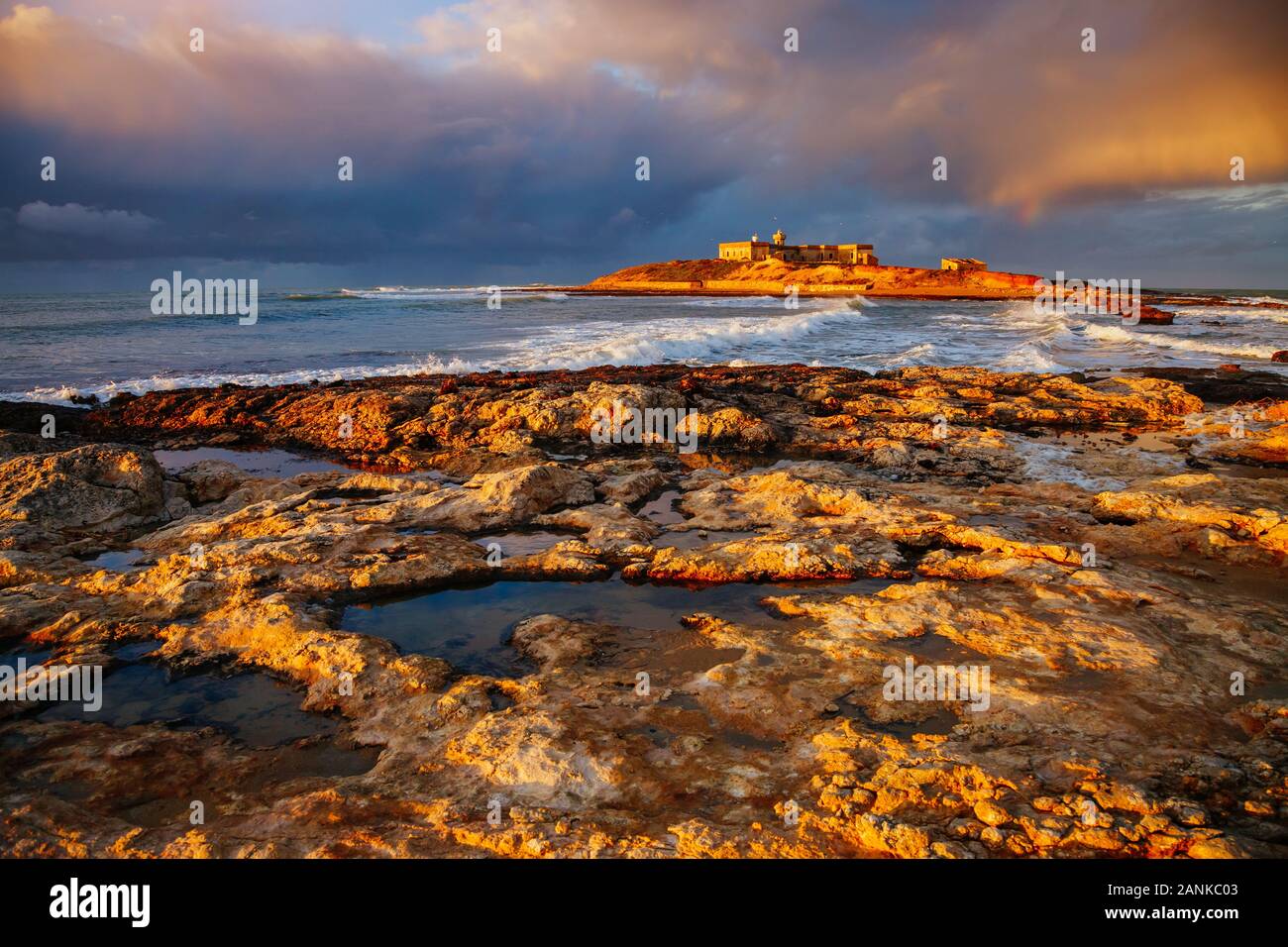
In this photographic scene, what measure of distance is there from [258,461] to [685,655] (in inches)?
430

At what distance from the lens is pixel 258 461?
13.0m

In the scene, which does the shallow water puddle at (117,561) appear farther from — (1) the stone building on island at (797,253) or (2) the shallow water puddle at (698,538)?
(1) the stone building on island at (797,253)

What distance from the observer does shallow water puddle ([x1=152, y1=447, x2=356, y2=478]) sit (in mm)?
12266

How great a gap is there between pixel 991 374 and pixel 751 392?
776 cm

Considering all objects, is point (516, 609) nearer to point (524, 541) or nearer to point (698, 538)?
point (524, 541)

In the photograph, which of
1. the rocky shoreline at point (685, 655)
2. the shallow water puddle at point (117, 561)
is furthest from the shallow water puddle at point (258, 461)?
the shallow water puddle at point (117, 561)

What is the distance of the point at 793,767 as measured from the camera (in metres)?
4.04

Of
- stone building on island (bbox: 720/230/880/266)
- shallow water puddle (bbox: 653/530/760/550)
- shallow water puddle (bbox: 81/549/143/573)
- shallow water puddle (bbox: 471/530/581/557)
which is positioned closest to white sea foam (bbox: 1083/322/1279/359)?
shallow water puddle (bbox: 653/530/760/550)

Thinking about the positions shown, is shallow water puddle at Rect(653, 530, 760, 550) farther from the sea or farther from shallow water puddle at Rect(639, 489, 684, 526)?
the sea

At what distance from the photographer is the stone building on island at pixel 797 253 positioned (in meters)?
152

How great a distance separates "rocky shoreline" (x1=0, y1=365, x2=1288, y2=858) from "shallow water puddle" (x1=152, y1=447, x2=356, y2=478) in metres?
1.62

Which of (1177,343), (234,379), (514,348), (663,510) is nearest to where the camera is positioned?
(663,510)

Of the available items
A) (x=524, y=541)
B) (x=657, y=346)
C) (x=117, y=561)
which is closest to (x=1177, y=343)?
(x=657, y=346)

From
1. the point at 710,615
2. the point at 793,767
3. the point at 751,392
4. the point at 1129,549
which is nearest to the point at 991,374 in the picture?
the point at 751,392
